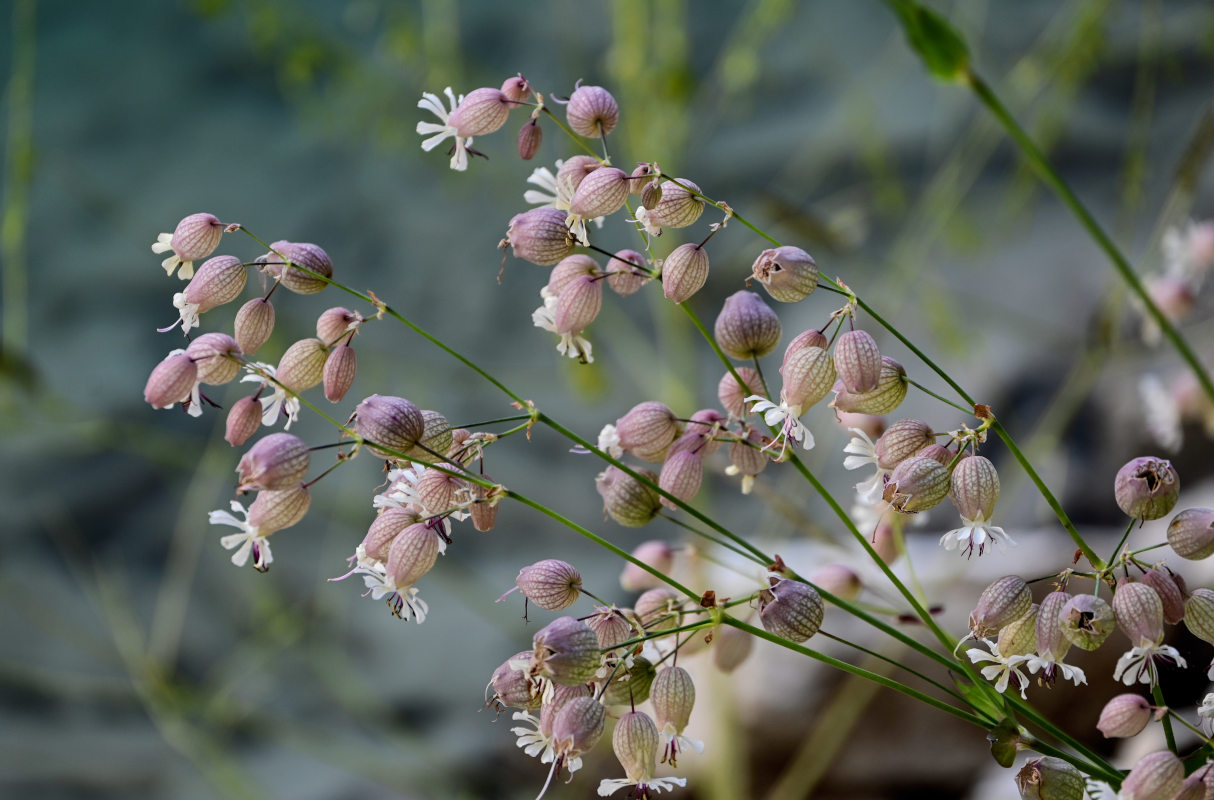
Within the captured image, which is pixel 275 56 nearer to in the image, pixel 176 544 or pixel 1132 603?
pixel 176 544

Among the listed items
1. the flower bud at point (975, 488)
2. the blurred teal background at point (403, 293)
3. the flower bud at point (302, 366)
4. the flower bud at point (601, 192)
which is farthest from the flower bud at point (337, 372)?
the blurred teal background at point (403, 293)

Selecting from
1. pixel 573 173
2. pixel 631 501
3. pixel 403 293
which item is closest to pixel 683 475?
pixel 631 501

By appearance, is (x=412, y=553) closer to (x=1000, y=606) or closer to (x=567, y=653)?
(x=567, y=653)

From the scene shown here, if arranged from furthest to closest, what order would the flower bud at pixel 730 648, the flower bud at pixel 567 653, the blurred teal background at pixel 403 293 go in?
1. the blurred teal background at pixel 403 293
2. the flower bud at pixel 730 648
3. the flower bud at pixel 567 653

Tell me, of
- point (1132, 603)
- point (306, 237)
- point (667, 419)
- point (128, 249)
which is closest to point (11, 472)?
point (128, 249)

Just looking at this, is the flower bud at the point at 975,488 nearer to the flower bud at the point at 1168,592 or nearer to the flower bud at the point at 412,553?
the flower bud at the point at 1168,592
